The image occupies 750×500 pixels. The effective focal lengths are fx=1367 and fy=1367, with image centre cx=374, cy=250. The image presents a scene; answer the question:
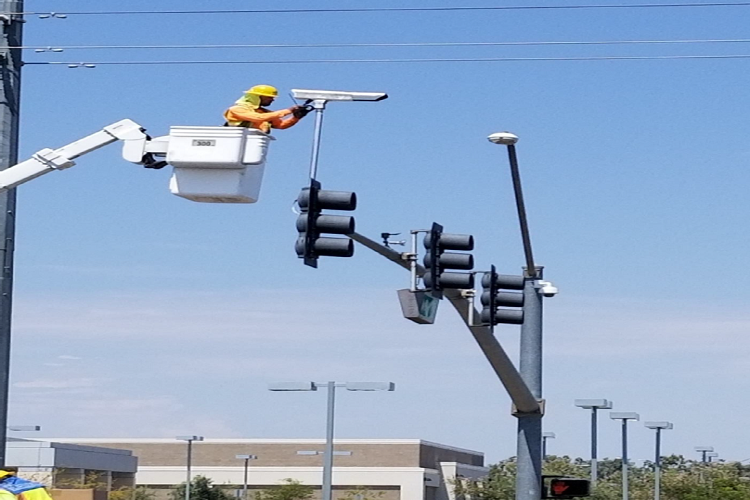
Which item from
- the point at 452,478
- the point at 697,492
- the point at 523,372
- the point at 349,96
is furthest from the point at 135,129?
the point at 452,478

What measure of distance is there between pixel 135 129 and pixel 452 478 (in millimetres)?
76005

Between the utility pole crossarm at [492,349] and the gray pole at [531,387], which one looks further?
the gray pole at [531,387]

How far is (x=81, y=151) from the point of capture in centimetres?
1130

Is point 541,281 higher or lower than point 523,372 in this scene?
higher

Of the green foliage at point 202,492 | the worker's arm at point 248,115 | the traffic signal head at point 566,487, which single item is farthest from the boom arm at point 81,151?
the green foliage at point 202,492

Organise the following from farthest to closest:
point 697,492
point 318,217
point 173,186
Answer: point 697,492, point 318,217, point 173,186

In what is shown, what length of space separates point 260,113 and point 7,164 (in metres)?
4.09

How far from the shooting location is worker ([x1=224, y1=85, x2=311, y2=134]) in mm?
10523

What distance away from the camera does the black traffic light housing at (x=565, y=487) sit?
64.3ft

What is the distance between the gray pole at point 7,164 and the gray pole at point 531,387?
7355mm

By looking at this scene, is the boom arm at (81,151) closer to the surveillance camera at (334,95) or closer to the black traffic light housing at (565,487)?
the surveillance camera at (334,95)

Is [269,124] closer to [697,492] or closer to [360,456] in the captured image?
[697,492]

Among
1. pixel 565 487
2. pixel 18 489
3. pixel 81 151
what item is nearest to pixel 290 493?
pixel 565 487

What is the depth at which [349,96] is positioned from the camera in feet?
37.0
